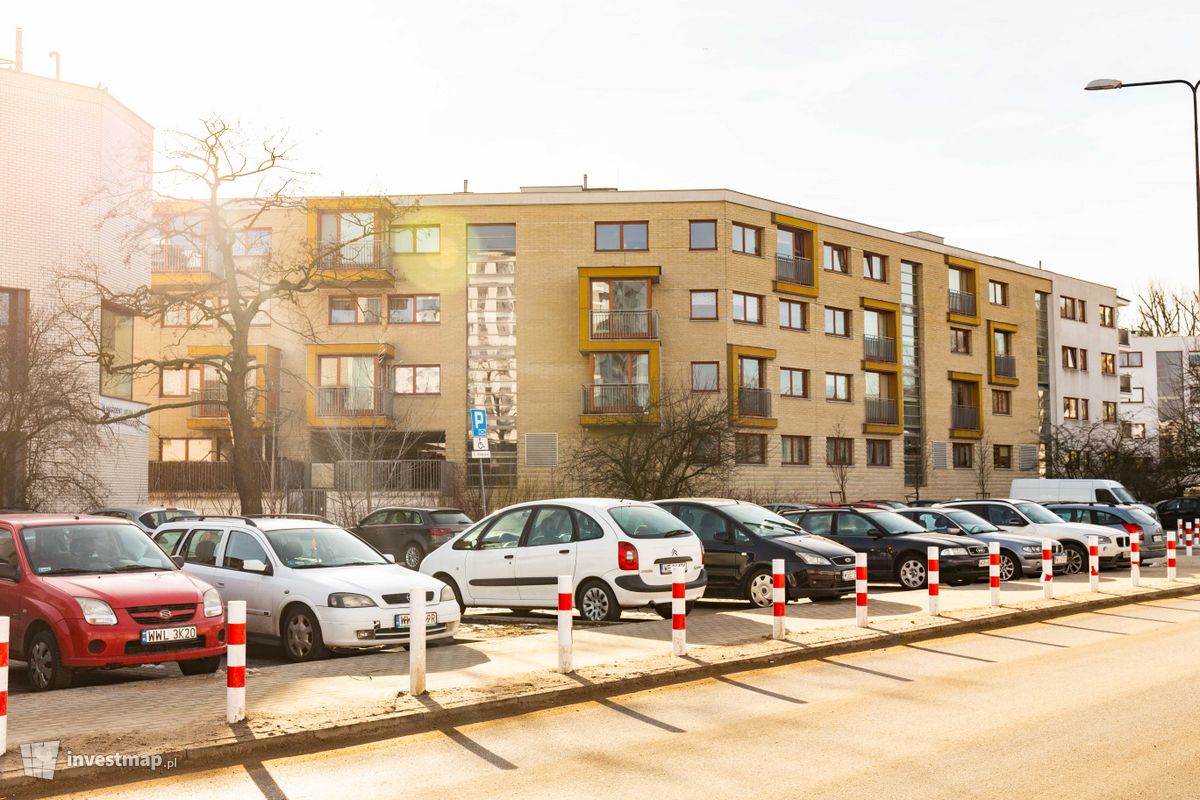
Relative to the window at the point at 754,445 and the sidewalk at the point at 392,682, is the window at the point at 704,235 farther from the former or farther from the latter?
the sidewalk at the point at 392,682

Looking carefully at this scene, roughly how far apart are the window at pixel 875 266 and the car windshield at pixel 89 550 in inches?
1733

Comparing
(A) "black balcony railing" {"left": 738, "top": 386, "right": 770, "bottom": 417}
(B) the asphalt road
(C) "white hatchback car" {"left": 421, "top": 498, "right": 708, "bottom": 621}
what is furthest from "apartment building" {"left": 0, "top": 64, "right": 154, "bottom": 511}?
(A) "black balcony railing" {"left": 738, "top": 386, "right": 770, "bottom": 417}

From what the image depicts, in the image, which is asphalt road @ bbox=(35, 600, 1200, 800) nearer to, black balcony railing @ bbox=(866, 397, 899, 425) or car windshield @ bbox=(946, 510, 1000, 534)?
car windshield @ bbox=(946, 510, 1000, 534)

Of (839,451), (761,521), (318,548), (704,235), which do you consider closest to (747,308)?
(704,235)

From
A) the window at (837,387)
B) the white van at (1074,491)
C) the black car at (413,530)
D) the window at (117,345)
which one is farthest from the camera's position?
the window at (837,387)

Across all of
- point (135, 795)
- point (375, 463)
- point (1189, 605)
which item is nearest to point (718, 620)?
point (1189, 605)

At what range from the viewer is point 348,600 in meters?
12.6

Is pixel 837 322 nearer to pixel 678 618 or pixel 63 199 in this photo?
pixel 63 199

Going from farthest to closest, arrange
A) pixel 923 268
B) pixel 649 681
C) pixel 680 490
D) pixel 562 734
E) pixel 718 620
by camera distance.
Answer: pixel 923 268 < pixel 680 490 < pixel 718 620 < pixel 649 681 < pixel 562 734

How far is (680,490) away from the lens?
32.7m

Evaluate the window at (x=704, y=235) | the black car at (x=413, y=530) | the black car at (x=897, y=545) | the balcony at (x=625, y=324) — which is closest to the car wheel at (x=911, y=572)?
the black car at (x=897, y=545)

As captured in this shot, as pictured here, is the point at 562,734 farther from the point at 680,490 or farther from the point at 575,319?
the point at 575,319

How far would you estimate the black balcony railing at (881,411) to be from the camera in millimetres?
52247

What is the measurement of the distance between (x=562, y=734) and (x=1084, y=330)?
63287 millimetres
